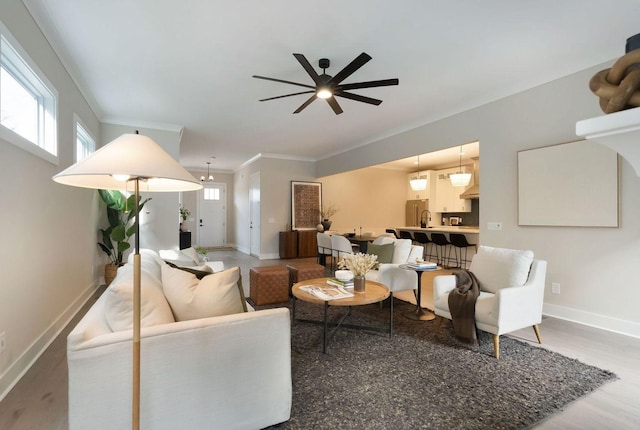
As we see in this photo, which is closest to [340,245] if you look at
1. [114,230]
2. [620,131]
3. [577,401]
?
[114,230]

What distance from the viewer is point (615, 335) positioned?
3.00 metres

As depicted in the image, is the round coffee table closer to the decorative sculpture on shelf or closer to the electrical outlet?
the electrical outlet

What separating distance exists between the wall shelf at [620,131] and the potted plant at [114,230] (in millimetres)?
5102

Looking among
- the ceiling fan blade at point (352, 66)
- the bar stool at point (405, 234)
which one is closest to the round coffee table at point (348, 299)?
the ceiling fan blade at point (352, 66)

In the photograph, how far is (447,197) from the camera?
27.3 ft

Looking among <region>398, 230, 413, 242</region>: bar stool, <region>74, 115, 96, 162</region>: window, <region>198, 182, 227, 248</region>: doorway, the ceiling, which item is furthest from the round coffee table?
<region>198, 182, 227, 248</region>: doorway

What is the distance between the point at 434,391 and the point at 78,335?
6.72 ft

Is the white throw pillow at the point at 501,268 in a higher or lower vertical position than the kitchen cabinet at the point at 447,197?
lower

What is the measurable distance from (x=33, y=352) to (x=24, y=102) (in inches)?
81.2

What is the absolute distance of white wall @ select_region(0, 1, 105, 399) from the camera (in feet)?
6.91

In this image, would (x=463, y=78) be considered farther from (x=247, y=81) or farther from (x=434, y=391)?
(x=434, y=391)

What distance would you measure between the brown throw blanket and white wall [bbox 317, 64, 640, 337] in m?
1.36

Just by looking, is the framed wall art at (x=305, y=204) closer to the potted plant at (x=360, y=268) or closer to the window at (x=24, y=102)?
the potted plant at (x=360, y=268)

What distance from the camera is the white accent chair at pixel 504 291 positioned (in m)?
2.55
